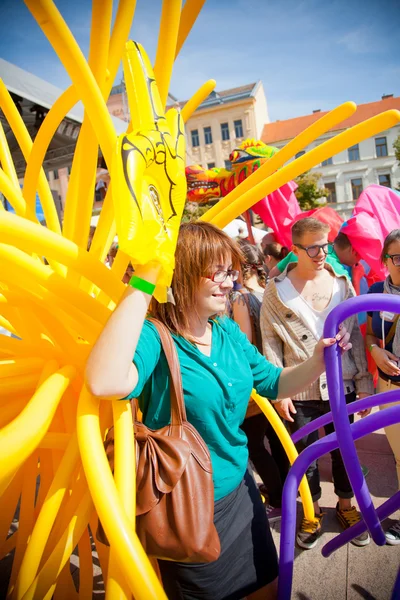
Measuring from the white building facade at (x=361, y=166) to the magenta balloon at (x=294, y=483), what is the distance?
35.5 metres

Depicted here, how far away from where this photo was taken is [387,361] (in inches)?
80.6

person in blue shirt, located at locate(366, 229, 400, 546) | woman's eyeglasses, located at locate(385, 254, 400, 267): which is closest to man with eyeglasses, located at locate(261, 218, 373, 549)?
person in blue shirt, located at locate(366, 229, 400, 546)

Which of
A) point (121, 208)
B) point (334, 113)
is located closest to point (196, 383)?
point (121, 208)

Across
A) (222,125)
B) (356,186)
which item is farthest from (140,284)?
(356,186)

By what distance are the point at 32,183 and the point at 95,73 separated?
0.42 metres

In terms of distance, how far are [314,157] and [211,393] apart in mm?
775

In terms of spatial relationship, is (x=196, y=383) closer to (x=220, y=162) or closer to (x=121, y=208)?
(x=121, y=208)

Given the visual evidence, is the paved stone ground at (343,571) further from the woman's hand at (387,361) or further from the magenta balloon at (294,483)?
the woman's hand at (387,361)

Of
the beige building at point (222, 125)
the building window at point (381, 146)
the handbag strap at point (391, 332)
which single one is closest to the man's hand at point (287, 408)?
the handbag strap at point (391, 332)

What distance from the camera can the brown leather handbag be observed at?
0.99 meters

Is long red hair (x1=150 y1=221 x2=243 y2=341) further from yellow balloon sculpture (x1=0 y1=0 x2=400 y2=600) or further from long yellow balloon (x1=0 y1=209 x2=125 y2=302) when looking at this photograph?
long yellow balloon (x1=0 y1=209 x2=125 y2=302)

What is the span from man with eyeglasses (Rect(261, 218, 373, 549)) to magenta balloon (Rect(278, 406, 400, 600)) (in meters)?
0.83

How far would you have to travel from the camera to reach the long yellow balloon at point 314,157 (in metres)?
1.11

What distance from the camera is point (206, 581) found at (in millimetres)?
1150
